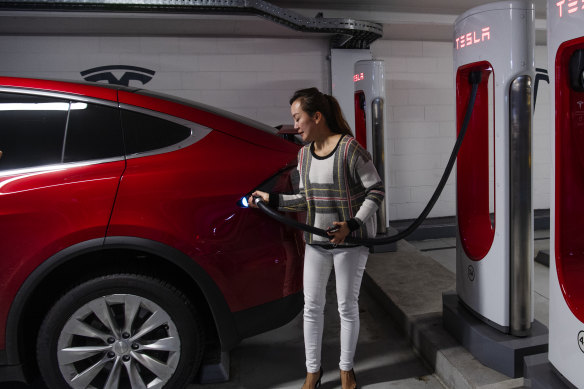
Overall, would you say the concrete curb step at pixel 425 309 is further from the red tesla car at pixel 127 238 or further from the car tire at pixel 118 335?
the car tire at pixel 118 335

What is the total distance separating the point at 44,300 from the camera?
211 cm

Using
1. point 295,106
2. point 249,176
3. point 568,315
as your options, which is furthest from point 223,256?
point 568,315

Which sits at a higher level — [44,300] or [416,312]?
[44,300]

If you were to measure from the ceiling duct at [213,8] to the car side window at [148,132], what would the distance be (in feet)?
8.56

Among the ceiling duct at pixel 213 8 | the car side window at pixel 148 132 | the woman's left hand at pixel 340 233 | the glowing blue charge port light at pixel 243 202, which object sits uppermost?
the ceiling duct at pixel 213 8

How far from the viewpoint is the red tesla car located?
1.95 meters

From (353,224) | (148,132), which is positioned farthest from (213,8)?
(353,224)

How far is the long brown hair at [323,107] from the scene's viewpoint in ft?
6.68

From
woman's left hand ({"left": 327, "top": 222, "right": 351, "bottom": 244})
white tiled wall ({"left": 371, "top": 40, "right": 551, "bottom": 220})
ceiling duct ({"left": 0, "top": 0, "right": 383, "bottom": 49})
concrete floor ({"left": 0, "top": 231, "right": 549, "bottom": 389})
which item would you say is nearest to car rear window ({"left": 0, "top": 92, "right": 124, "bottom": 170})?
woman's left hand ({"left": 327, "top": 222, "right": 351, "bottom": 244})

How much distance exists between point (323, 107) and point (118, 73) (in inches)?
170

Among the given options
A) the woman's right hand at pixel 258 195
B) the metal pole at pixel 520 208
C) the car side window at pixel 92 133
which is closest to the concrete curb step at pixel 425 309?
the metal pole at pixel 520 208

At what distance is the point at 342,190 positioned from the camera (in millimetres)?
2018

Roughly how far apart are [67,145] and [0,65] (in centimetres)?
429

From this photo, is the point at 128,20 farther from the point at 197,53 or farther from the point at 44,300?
the point at 44,300
